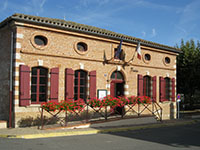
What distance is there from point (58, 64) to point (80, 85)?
5.98 feet

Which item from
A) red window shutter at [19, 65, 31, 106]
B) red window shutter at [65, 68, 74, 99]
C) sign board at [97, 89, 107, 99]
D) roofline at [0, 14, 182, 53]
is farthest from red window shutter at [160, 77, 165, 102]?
red window shutter at [19, 65, 31, 106]

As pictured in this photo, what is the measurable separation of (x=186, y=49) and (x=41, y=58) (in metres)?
16.0

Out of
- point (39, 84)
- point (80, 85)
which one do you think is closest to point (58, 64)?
point (39, 84)

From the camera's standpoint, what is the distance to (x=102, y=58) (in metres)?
13.8

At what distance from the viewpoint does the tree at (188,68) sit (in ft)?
72.8

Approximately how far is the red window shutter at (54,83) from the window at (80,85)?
4.29ft

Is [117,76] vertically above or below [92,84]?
above

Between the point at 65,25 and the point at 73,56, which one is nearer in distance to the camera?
the point at 65,25

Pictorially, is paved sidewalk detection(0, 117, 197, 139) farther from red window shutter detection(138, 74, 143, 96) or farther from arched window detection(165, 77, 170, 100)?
arched window detection(165, 77, 170, 100)

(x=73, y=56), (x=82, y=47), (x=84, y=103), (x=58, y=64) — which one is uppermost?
(x=82, y=47)

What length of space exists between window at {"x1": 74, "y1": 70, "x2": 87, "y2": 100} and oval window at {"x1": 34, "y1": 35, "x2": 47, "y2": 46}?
237cm

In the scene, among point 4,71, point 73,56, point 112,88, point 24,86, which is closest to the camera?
point 24,86

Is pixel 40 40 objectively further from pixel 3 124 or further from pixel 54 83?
pixel 3 124

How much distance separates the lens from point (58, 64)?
12.0m
